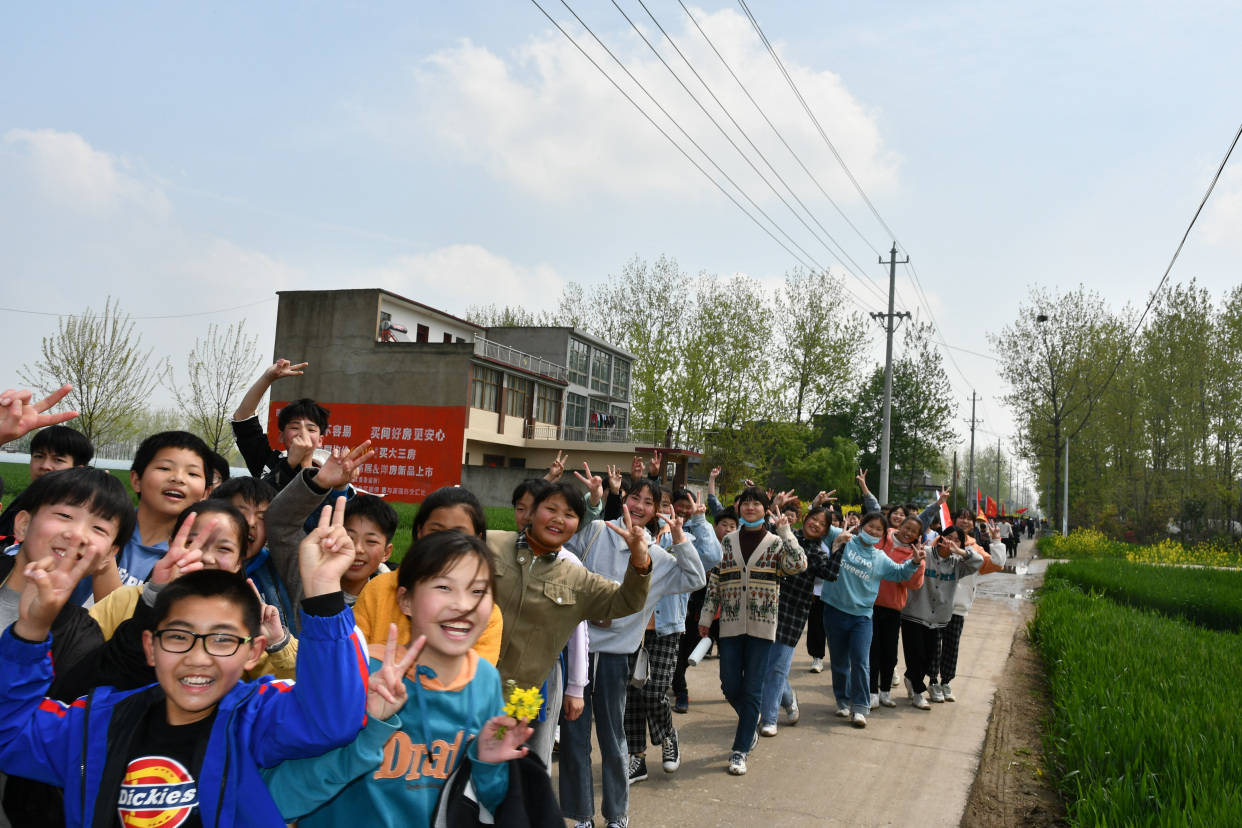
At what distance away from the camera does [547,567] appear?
12.2ft

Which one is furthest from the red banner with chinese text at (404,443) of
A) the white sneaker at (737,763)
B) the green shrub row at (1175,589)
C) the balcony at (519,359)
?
the white sneaker at (737,763)

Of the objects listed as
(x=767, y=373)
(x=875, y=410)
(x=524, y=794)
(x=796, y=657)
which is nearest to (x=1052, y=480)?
(x=875, y=410)

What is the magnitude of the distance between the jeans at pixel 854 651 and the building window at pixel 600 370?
135 ft

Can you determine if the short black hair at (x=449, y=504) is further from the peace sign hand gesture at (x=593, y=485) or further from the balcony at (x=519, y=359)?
the balcony at (x=519, y=359)

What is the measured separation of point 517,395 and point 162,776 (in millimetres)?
39196

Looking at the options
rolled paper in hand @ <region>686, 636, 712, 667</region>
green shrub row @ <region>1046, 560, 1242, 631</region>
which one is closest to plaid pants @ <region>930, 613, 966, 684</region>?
rolled paper in hand @ <region>686, 636, 712, 667</region>

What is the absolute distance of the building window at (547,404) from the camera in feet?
142

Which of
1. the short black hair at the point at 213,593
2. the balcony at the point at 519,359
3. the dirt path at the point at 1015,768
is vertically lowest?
the dirt path at the point at 1015,768

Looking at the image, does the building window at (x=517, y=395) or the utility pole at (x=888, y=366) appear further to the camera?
the building window at (x=517, y=395)

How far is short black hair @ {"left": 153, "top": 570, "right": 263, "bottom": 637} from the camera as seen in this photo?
208 cm

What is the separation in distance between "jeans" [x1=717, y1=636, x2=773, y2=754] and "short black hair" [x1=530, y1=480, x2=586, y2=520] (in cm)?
232

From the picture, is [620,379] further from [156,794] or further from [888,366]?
[156,794]

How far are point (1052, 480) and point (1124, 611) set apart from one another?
43290 millimetres

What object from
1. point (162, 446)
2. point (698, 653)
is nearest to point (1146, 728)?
point (698, 653)
